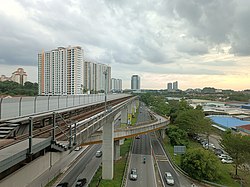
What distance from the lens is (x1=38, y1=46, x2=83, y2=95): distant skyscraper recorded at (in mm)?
63906

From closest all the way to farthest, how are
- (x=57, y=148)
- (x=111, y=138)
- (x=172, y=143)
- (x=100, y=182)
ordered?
(x=57, y=148), (x=100, y=182), (x=111, y=138), (x=172, y=143)

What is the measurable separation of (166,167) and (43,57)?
194ft

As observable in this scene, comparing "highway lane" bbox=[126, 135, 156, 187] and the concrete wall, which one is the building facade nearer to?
"highway lane" bbox=[126, 135, 156, 187]

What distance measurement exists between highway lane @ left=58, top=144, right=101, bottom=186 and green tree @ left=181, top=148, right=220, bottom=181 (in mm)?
11474

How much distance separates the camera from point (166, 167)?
86.2 ft

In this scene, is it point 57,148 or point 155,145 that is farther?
point 155,145

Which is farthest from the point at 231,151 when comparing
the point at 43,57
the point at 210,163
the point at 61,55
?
the point at 43,57

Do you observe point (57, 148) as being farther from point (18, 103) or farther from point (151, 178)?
point (151, 178)

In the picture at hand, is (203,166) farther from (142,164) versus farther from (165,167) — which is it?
(142,164)

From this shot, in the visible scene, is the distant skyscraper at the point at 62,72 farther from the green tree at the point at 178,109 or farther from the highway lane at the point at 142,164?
the highway lane at the point at 142,164

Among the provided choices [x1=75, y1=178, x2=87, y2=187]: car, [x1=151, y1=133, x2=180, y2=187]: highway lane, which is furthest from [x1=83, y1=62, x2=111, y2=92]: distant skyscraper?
[x1=75, y1=178, x2=87, y2=187]: car

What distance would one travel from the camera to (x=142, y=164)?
1056 inches

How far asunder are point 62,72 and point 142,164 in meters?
47.1

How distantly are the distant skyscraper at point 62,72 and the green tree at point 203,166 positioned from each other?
4638cm
